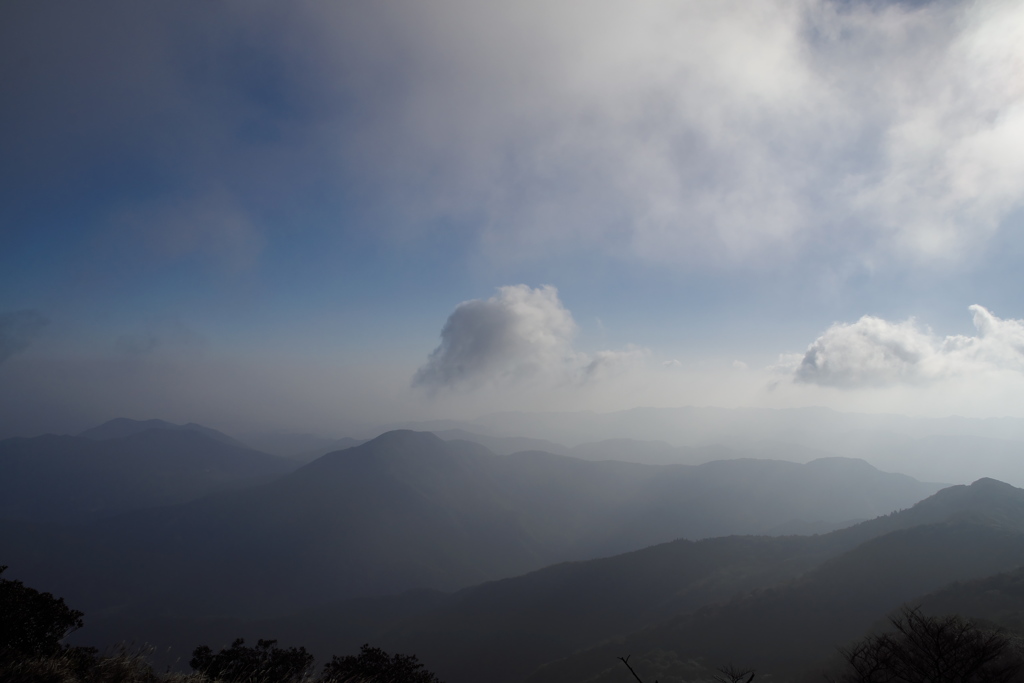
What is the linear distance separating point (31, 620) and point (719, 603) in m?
130

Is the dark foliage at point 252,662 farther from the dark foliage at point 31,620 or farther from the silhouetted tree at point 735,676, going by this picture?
the silhouetted tree at point 735,676

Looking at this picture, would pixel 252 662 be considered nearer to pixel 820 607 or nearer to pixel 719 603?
pixel 820 607

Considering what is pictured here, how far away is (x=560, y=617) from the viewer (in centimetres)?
15350

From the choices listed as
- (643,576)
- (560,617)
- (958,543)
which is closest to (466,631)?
(560,617)

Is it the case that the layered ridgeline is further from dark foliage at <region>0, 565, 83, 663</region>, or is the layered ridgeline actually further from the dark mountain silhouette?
dark foliage at <region>0, 565, 83, 663</region>

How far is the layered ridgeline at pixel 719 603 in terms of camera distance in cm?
8569

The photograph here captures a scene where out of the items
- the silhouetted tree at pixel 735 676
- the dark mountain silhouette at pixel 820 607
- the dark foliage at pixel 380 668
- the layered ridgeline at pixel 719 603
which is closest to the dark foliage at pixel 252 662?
the dark foliage at pixel 380 668

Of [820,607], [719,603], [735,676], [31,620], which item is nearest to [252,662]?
[31,620]

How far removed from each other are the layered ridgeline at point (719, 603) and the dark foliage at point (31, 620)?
8715 centimetres

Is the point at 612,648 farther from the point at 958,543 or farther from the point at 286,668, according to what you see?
the point at 286,668

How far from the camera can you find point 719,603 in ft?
370

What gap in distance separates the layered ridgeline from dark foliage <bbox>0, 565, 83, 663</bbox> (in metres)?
87.1

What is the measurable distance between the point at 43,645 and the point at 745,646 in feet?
360

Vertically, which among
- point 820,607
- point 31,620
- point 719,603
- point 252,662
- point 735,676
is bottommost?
point 719,603
